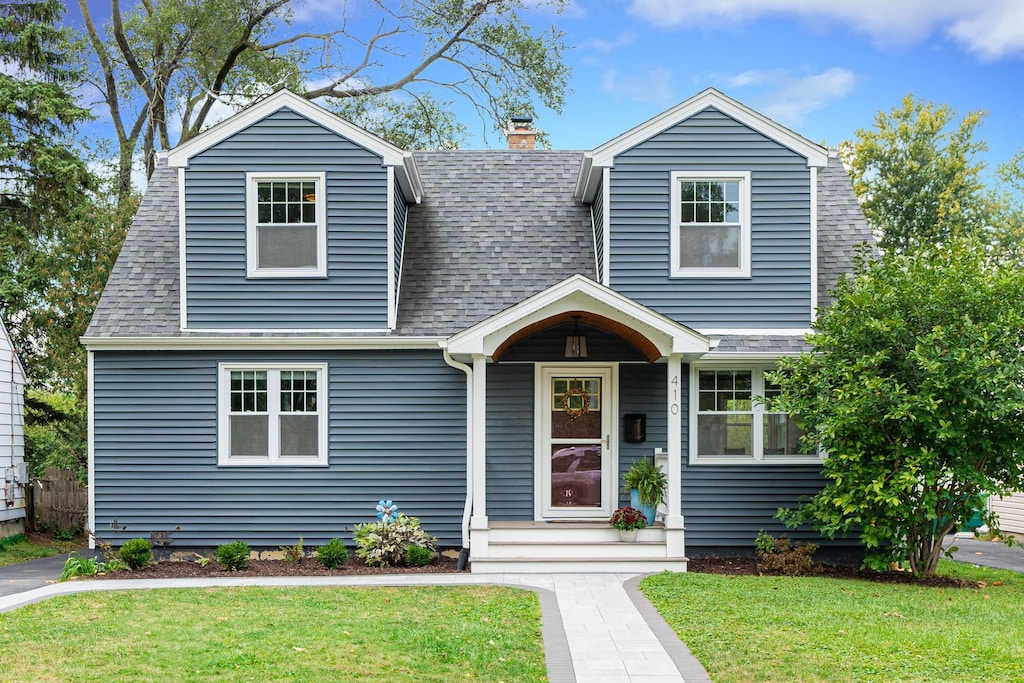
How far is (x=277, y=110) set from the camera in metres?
12.5

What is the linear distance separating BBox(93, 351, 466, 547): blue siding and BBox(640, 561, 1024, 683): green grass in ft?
11.5

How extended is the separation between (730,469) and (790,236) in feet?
10.9

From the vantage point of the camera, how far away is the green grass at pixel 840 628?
6.41m

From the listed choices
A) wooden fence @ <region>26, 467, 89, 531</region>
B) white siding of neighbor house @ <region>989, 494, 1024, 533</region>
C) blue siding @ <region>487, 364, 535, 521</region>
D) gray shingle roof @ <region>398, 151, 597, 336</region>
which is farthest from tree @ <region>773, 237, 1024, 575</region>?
wooden fence @ <region>26, 467, 89, 531</region>

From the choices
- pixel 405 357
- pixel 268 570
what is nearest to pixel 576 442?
pixel 405 357

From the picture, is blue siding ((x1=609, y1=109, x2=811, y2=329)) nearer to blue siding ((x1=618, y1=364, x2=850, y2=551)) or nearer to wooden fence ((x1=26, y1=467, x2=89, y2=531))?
blue siding ((x1=618, y1=364, x2=850, y2=551))

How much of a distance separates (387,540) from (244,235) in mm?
4582

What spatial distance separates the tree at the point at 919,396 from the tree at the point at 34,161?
1578 cm

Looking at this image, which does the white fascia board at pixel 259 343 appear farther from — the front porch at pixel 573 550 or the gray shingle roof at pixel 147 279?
the front porch at pixel 573 550

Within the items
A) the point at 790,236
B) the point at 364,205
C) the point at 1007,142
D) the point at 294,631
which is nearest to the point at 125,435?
the point at 364,205

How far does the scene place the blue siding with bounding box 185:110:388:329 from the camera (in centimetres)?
1237

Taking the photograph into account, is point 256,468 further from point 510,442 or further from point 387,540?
point 510,442

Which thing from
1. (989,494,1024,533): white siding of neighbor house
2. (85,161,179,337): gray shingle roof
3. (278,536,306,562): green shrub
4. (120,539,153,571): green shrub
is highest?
(85,161,179,337): gray shingle roof

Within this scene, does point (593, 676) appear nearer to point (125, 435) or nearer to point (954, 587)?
point (954, 587)
